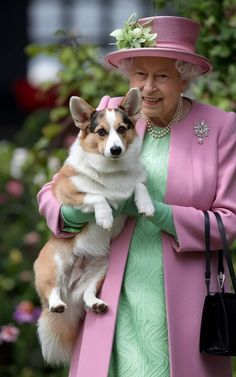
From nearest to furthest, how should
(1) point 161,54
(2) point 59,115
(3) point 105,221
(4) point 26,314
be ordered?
(3) point 105,221
(1) point 161,54
(2) point 59,115
(4) point 26,314

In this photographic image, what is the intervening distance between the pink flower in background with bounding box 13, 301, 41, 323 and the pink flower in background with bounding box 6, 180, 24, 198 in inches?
63.8

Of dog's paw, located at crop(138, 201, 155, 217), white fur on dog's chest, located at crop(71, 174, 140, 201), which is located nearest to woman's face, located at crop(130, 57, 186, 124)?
white fur on dog's chest, located at crop(71, 174, 140, 201)

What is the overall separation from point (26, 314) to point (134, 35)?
9.89 feet

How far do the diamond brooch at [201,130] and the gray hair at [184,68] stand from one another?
21 centimetres

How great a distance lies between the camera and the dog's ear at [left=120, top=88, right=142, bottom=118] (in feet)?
12.0

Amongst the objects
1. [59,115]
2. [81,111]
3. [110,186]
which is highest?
[59,115]

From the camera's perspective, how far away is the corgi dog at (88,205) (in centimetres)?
364

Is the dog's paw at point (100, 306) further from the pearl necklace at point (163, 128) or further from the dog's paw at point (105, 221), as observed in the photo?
the pearl necklace at point (163, 128)

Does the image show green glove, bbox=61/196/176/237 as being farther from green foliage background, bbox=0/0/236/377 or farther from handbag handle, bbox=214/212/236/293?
green foliage background, bbox=0/0/236/377

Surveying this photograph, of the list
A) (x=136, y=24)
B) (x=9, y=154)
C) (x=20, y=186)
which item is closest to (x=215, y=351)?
(x=136, y=24)

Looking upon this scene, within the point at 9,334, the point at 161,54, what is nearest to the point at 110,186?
the point at 161,54

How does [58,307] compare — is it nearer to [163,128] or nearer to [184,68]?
[163,128]

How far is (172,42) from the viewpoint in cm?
387

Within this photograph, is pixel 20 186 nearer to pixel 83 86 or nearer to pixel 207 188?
pixel 83 86
